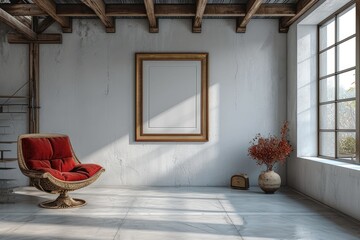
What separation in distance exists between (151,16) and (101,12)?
718mm


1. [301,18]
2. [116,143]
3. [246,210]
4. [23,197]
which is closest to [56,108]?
[116,143]

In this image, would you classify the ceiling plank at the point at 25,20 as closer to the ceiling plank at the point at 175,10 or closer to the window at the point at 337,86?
the ceiling plank at the point at 175,10

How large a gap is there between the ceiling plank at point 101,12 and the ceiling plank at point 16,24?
1086 millimetres

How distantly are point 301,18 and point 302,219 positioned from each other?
3047 millimetres

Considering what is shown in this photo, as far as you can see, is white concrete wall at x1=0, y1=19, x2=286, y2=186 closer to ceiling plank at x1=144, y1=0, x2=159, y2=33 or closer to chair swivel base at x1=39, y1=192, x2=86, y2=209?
ceiling plank at x1=144, y1=0, x2=159, y2=33

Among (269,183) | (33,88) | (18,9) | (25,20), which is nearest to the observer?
(18,9)

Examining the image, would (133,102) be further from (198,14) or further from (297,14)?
(297,14)

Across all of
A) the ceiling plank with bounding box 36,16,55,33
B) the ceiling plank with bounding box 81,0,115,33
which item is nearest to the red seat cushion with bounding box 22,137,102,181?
the ceiling plank with bounding box 81,0,115,33

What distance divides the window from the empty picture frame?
1.78 metres

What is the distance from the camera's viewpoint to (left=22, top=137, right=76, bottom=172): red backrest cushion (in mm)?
4742

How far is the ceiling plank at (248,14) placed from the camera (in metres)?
5.10

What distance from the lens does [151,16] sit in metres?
5.64

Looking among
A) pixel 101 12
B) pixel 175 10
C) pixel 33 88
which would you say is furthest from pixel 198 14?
pixel 33 88

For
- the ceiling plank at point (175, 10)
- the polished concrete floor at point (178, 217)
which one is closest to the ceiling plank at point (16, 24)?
the ceiling plank at point (175, 10)
